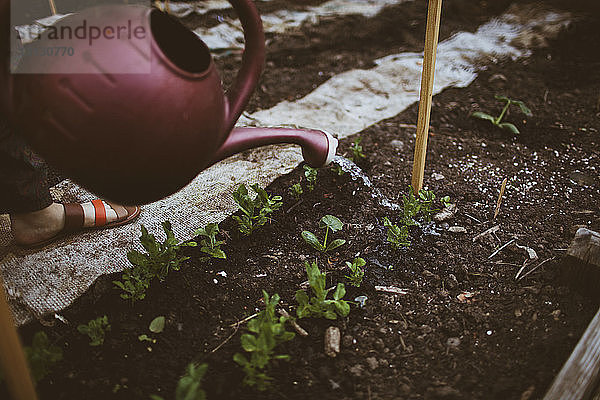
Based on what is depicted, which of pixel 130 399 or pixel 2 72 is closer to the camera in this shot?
pixel 2 72

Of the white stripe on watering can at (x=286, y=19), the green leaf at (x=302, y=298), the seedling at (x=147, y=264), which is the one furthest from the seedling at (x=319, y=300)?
the white stripe on watering can at (x=286, y=19)

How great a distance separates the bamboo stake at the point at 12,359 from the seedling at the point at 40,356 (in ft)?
Result: 0.78

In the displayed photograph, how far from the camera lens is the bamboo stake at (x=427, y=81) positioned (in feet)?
4.65

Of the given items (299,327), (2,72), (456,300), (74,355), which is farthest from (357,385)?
(2,72)

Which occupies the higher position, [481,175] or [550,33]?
[550,33]

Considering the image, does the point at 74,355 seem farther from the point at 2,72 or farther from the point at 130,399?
the point at 2,72

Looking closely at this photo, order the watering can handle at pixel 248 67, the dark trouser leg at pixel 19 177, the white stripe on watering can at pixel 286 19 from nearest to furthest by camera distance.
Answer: the watering can handle at pixel 248 67 → the dark trouser leg at pixel 19 177 → the white stripe on watering can at pixel 286 19

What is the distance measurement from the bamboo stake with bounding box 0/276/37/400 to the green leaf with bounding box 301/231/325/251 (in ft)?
2.82

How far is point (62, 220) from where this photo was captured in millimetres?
1551

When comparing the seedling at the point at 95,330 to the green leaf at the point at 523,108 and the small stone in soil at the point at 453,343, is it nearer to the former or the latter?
the small stone in soil at the point at 453,343

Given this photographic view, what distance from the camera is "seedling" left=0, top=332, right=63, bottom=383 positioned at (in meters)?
1.04

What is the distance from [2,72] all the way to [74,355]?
0.72 m

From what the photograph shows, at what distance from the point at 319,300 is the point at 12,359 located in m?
0.71

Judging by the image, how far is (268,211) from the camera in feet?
5.17
